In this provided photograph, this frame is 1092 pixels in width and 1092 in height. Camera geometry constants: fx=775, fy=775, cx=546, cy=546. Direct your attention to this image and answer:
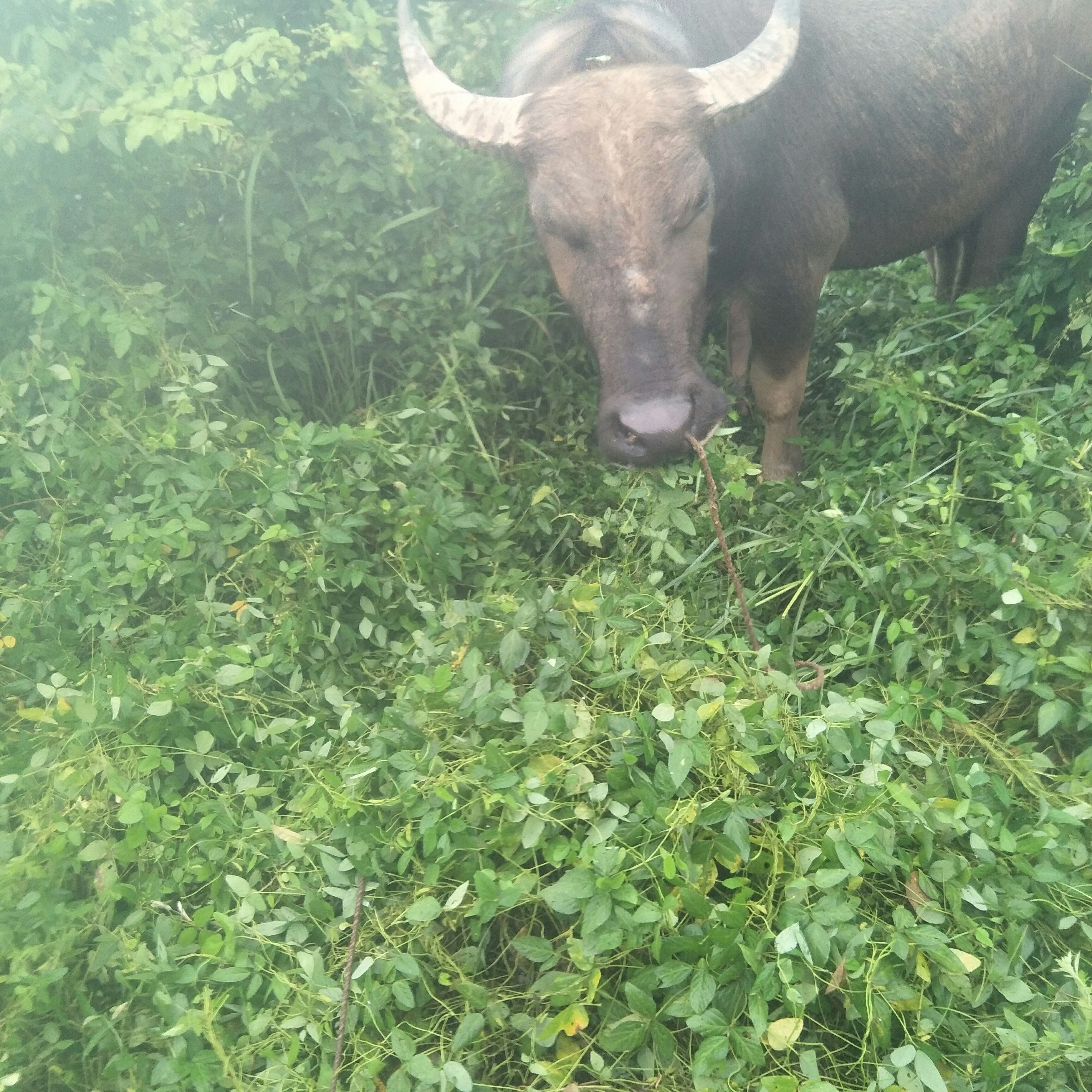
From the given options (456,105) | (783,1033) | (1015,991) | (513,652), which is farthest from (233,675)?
(456,105)

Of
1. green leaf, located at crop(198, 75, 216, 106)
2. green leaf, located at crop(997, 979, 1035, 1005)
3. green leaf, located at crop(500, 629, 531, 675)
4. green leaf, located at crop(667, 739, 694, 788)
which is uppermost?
green leaf, located at crop(198, 75, 216, 106)

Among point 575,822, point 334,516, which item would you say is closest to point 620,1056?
point 575,822

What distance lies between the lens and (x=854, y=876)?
1.42m

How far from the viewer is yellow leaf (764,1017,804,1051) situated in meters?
1.30

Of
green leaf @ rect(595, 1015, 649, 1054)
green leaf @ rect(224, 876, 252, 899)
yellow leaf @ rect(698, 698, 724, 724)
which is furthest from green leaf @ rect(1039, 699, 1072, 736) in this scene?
green leaf @ rect(224, 876, 252, 899)

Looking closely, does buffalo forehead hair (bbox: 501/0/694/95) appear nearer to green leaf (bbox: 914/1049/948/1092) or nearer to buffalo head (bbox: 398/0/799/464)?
buffalo head (bbox: 398/0/799/464)

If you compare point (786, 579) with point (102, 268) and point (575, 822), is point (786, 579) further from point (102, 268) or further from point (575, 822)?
point (102, 268)

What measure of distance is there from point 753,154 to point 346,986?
302 cm

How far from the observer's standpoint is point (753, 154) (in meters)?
2.98

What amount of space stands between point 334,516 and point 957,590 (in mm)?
1821

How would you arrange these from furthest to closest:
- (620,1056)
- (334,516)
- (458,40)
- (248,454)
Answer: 1. (458,40)
2. (248,454)
3. (334,516)
4. (620,1056)

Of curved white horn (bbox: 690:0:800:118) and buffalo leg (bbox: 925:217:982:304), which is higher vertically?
curved white horn (bbox: 690:0:800:118)

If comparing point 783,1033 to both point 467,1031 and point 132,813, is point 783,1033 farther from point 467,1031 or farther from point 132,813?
point 132,813

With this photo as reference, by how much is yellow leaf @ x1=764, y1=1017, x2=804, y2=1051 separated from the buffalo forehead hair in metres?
2.85
